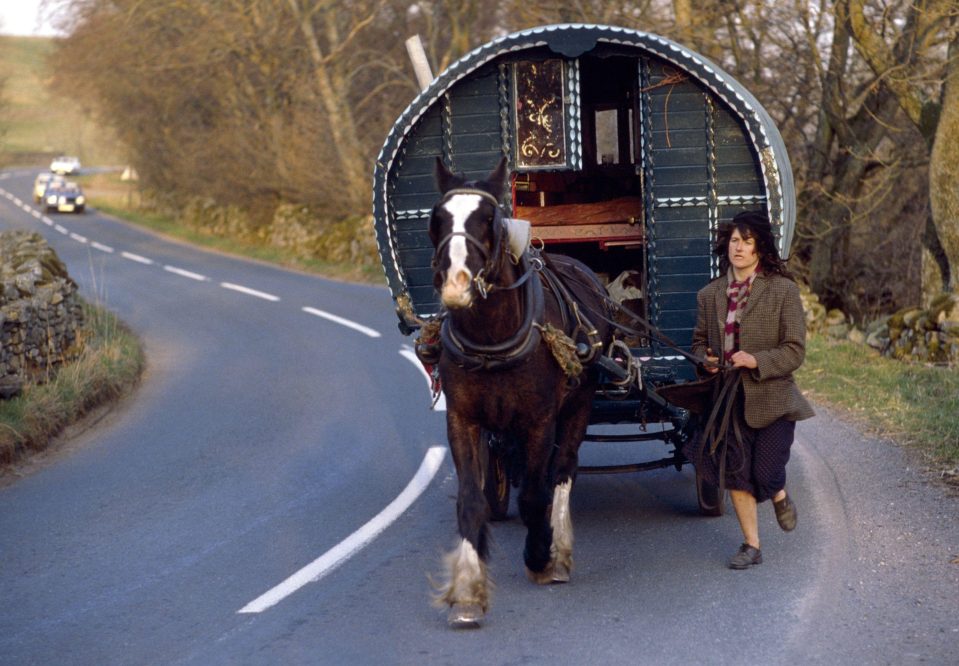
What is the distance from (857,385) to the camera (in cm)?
1121

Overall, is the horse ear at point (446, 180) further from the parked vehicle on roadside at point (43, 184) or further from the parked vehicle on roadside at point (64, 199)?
the parked vehicle on roadside at point (43, 184)

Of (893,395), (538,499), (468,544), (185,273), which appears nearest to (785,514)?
(538,499)

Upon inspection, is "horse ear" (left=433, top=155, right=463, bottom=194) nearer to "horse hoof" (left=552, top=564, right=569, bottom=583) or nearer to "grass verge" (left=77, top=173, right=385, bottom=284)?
"horse hoof" (left=552, top=564, right=569, bottom=583)

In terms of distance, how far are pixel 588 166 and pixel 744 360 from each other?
3785 millimetres

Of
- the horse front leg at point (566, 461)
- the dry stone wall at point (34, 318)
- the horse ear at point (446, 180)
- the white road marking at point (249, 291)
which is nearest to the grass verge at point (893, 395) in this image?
the horse front leg at point (566, 461)

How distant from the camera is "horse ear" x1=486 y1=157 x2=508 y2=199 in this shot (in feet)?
17.4

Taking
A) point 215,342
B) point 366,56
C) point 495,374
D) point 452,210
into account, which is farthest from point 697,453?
point 366,56

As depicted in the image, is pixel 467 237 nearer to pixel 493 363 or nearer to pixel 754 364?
pixel 493 363

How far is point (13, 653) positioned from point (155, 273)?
73.5 ft

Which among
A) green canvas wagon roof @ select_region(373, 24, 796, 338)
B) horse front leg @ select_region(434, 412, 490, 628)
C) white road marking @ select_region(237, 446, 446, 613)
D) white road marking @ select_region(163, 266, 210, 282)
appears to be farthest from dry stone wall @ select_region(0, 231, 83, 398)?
white road marking @ select_region(163, 266, 210, 282)

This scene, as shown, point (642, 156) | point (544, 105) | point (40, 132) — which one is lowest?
point (642, 156)

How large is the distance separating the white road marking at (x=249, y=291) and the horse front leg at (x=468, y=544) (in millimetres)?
16376

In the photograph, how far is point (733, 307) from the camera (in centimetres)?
615

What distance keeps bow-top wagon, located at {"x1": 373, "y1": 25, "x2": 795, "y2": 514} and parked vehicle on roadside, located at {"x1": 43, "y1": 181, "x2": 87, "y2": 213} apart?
41709 mm
